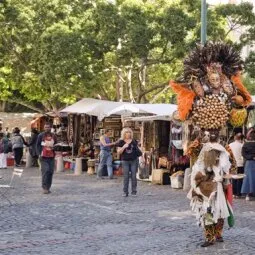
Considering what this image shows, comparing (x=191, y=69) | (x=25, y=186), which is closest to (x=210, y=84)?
(x=191, y=69)

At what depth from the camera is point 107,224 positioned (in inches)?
393

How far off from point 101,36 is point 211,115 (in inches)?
659

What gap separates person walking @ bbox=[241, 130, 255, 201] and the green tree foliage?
959 cm

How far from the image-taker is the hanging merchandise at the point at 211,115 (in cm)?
816

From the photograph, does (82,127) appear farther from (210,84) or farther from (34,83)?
(210,84)

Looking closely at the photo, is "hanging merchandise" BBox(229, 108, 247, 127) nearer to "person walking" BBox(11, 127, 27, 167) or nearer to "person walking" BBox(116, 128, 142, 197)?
"person walking" BBox(116, 128, 142, 197)

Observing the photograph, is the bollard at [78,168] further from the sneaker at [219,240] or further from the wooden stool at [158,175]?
the sneaker at [219,240]

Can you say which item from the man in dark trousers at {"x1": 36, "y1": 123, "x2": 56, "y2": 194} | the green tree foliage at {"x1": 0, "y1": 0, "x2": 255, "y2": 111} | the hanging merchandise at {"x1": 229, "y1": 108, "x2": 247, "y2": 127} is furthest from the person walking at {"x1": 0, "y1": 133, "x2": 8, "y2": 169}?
the hanging merchandise at {"x1": 229, "y1": 108, "x2": 247, "y2": 127}

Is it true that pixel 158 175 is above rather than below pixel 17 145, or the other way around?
below

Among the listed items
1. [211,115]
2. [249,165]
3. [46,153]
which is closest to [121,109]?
[46,153]

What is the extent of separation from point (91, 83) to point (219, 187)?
56.5 ft

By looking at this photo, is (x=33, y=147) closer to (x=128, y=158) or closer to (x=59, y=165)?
(x=59, y=165)

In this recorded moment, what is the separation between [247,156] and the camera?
535 inches

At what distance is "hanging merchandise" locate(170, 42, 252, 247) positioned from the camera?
8.16 meters
